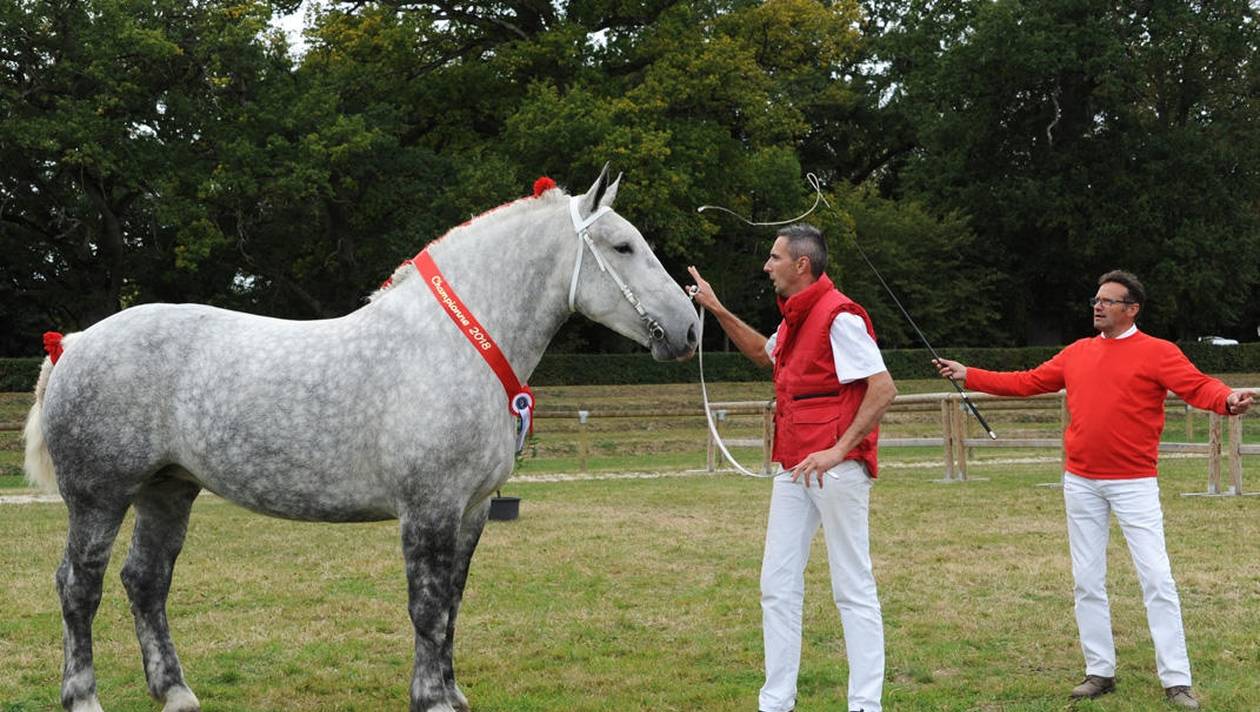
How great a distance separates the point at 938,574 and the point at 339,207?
24996mm

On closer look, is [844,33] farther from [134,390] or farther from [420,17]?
[134,390]

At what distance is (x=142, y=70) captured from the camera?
1113 inches

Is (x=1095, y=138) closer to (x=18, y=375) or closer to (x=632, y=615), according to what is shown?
(x=18, y=375)

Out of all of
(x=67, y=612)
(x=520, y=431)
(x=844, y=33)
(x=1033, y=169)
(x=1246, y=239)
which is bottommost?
(x=67, y=612)

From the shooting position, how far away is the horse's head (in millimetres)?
5184

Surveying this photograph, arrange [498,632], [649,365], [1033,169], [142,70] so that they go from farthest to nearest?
[1033,169]
[649,365]
[142,70]
[498,632]

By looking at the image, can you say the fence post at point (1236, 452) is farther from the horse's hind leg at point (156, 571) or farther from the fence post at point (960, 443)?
the horse's hind leg at point (156, 571)

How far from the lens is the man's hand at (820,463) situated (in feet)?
15.9

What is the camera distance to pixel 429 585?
5082 mm

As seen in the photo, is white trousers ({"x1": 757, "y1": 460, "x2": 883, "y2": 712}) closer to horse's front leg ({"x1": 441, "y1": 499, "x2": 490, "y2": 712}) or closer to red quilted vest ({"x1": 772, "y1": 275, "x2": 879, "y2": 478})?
red quilted vest ({"x1": 772, "y1": 275, "x2": 879, "y2": 478})

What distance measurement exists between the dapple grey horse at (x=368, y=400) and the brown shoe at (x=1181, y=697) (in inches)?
115

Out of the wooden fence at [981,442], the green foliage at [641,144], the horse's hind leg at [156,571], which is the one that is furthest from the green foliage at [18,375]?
the horse's hind leg at [156,571]

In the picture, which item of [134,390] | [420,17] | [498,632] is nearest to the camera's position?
[134,390]

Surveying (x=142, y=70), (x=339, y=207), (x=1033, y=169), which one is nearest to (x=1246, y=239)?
(x=1033, y=169)
